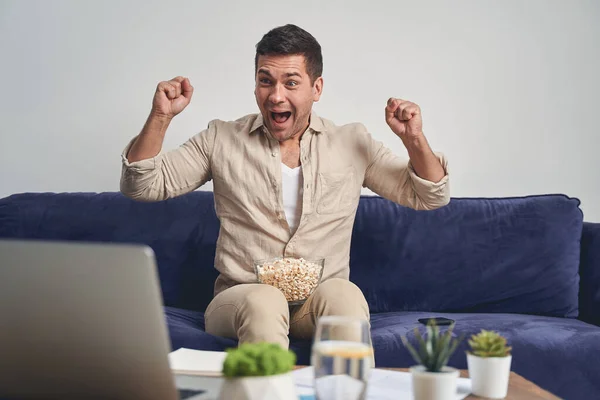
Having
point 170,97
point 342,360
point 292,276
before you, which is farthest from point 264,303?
point 342,360

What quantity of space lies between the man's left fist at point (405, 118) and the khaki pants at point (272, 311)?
51 centimetres

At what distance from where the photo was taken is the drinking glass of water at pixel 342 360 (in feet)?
2.94

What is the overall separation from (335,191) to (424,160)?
31 centimetres

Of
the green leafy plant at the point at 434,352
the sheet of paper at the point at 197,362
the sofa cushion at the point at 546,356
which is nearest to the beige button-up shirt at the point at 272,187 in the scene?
the sofa cushion at the point at 546,356

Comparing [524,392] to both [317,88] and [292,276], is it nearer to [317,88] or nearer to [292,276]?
[292,276]

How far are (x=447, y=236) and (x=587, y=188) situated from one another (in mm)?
873

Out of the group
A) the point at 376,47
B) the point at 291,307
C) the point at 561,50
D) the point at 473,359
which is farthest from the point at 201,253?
the point at 561,50

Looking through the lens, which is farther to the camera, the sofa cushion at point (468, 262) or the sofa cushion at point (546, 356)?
the sofa cushion at point (468, 262)

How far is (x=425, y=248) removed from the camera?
8.32 feet

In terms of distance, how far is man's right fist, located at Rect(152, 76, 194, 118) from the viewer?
2119 mm

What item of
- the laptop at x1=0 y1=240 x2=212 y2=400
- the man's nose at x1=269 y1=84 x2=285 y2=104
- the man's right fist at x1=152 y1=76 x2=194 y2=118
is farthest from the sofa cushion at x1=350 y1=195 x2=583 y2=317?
the laptop at x1=0 y1=240 x2=212 y2=400

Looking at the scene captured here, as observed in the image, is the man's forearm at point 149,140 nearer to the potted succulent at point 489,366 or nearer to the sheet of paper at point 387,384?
the sheet of paper at point 387,384

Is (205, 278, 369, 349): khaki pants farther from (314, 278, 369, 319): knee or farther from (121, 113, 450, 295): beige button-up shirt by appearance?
(121, 113, 450, 295): beige button-up shirt

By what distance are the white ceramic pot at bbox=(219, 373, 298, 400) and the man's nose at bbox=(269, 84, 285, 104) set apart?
4.57 feet
